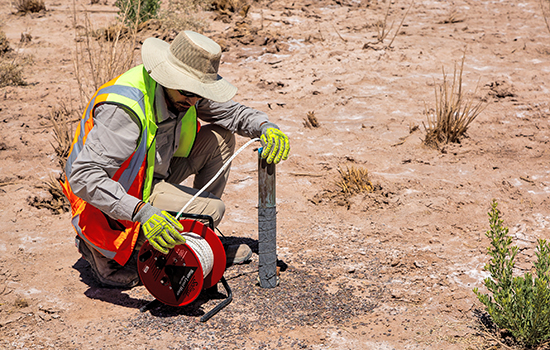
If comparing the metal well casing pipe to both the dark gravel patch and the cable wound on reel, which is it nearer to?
the dark gravel patch

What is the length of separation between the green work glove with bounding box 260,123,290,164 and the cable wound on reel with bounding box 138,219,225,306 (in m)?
0.55

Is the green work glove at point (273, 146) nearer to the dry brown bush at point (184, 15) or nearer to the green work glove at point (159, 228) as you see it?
the green work glove at point (159, 228)

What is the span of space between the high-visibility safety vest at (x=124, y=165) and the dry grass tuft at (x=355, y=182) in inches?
78.8

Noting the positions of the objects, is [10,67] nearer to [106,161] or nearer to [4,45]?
[4,45]

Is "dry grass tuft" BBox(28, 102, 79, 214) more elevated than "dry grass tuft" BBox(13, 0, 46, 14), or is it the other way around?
"dry grass tuft" BBox(13, 0, 46, 14)

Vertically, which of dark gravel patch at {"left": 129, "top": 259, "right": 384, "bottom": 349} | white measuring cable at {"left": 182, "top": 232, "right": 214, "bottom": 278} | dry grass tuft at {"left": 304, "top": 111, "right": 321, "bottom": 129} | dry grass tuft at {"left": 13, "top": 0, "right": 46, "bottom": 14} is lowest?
dark gravel patch at {"left": 129, "top": 259, "right": 384, "bottom": 349}

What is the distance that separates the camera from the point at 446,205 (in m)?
4.16

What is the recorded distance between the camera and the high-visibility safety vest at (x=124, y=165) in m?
2.79

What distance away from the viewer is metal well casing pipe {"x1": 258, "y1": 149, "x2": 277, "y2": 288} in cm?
302

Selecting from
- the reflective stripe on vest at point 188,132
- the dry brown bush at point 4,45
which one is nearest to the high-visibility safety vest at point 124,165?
the reflective stripe on vest at point 188,132

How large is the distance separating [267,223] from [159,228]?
28.8 inches

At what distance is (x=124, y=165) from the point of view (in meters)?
2.84

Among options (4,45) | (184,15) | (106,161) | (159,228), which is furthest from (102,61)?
(184,15)

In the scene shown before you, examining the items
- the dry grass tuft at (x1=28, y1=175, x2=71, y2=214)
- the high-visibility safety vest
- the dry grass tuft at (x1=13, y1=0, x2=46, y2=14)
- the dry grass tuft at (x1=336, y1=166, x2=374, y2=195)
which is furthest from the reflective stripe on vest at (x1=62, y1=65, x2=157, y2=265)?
the dry grass tuft at (x1=13, y1=0, x2=46, y2=14)
